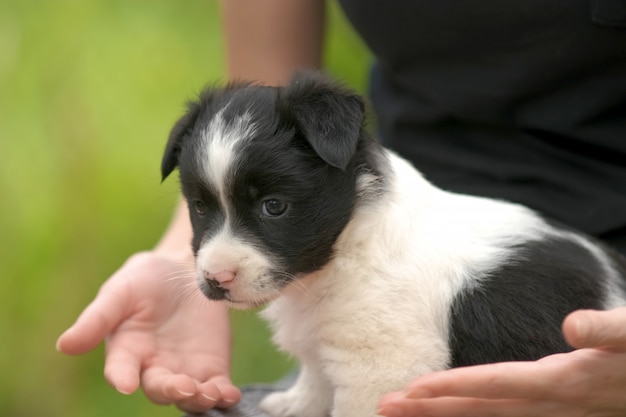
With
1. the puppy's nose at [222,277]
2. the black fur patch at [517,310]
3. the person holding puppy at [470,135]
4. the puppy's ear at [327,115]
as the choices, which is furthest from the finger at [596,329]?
the person holding puppy at [470,135]

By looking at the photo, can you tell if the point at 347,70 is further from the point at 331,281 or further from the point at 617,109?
the point at 331,281

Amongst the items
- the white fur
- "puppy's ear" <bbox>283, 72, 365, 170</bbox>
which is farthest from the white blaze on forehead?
the white fur

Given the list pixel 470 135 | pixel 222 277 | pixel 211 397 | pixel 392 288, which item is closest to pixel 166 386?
pixel 211 397

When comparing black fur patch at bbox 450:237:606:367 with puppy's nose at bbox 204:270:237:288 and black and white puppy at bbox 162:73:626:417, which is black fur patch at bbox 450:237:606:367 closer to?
black and white puppy at bbox 162:73:626:417

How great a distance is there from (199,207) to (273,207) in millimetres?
220

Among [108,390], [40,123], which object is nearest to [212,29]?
[40,123]

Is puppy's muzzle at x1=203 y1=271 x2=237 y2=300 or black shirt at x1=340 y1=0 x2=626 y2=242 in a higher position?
black shirt at x1=340 y1=0 x2=626 y2=242

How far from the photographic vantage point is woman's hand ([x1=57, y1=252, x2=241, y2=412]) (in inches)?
81.9

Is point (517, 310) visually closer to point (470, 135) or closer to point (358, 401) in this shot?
point (358, 401)

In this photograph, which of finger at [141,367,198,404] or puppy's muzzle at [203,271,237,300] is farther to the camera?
finger at [141,367,198,404]

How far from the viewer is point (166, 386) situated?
2033 millimetres

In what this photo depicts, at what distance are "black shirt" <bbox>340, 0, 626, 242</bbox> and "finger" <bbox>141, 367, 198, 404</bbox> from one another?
1002 mm

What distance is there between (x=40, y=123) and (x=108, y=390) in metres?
1.39

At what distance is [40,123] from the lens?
14.1ft
